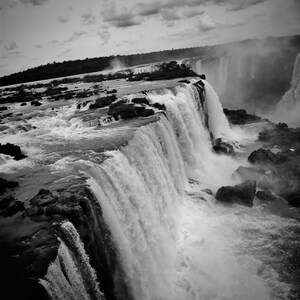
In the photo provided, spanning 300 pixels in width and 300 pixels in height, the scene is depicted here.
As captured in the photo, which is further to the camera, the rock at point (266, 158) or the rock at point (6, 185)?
the rock at point (266, 158)

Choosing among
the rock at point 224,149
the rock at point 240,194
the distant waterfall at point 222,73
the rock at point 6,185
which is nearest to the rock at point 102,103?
the rock at point 224,149

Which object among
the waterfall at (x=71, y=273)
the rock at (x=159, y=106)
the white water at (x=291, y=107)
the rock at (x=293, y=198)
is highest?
the rock at (x=159, y=106)

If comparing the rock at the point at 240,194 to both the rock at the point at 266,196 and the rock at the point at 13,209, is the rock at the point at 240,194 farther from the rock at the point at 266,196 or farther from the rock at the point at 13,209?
the rock at the point at 13,209

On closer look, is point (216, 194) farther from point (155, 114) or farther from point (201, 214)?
point (155, 114)

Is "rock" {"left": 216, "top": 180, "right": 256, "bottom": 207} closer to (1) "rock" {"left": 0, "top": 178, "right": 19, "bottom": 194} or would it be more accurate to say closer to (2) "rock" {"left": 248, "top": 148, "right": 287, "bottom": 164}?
(2) "rock" {"left": 248, "top": 148, "right": 287, "bottom": 164}

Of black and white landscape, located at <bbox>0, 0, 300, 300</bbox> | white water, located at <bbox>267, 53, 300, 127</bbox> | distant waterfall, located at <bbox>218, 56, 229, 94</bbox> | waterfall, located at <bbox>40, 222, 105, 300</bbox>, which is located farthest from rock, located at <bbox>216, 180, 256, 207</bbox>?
distant waterfall, located at <bbox>218, 56, 229, 94</bbox>

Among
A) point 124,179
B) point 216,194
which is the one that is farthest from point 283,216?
point 124,179

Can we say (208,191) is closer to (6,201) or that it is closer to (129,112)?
(129,112)
